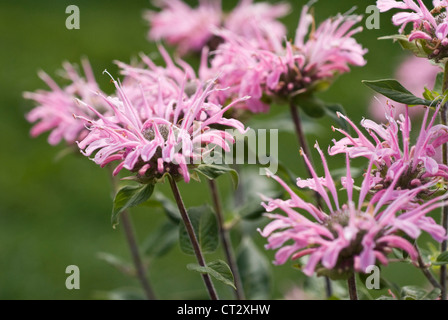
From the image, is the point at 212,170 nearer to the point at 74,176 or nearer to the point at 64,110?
the point at 64,110

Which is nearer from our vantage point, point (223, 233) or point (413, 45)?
point (413, 45)

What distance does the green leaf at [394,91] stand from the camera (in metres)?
0.79

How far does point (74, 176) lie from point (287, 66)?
5.59 ft

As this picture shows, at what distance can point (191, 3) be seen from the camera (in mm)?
3691

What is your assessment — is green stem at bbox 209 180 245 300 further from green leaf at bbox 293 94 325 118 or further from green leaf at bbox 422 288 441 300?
green leaf at bbox 422 288 441 300

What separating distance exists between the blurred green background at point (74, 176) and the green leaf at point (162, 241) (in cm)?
21

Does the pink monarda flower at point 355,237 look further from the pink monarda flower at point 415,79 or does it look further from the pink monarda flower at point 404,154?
the pink monarda flower at point 415,79

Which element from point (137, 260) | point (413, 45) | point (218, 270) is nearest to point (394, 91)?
point (413, 45)

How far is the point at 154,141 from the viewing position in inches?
30.6

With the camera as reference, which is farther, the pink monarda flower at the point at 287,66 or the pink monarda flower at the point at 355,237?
the pink monarda flower at the point at 287,66

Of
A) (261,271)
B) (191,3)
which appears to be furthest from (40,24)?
(261,271)

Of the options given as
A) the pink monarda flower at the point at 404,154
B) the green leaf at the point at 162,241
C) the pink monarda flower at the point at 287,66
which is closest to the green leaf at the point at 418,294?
the pink monarda flower at the point at 404,154

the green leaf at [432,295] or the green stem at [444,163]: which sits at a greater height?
the green stem at [444,163]
